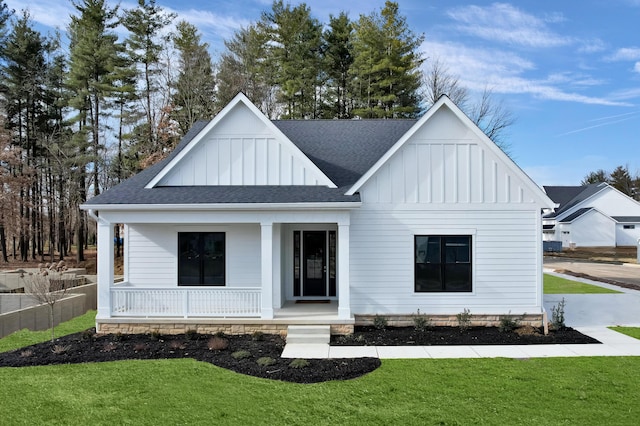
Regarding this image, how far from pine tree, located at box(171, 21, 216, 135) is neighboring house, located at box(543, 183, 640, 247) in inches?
1434

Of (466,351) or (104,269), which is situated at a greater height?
(104,269)

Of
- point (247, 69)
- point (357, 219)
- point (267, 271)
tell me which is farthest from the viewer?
point (247, 69)

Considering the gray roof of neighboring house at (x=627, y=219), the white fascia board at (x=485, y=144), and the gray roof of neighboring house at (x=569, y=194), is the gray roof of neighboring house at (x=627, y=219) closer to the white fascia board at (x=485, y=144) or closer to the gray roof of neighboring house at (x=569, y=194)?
the gray roof of neighboring house at (x=569, y=194)

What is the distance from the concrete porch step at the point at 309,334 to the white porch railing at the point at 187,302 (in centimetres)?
114

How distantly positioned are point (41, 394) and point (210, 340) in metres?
3.65

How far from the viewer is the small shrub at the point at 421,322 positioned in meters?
11.2

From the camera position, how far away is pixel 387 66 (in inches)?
1246

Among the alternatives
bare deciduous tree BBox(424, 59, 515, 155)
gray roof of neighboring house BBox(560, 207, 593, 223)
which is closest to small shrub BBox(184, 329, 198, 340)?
bare deciduous tree BBox(424, 59, 515, 155)

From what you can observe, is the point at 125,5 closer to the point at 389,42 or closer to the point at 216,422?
the point at 389,42

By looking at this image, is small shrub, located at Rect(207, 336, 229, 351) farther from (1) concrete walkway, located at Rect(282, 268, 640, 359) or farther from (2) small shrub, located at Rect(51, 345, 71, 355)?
(2) small shrub, located at Rect(51, 345, 71, 355)

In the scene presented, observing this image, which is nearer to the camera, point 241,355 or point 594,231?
point 241,355

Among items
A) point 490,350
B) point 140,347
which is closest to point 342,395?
point 490,350

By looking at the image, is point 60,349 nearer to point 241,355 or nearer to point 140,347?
point 140,347

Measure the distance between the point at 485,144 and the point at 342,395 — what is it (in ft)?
25.1
